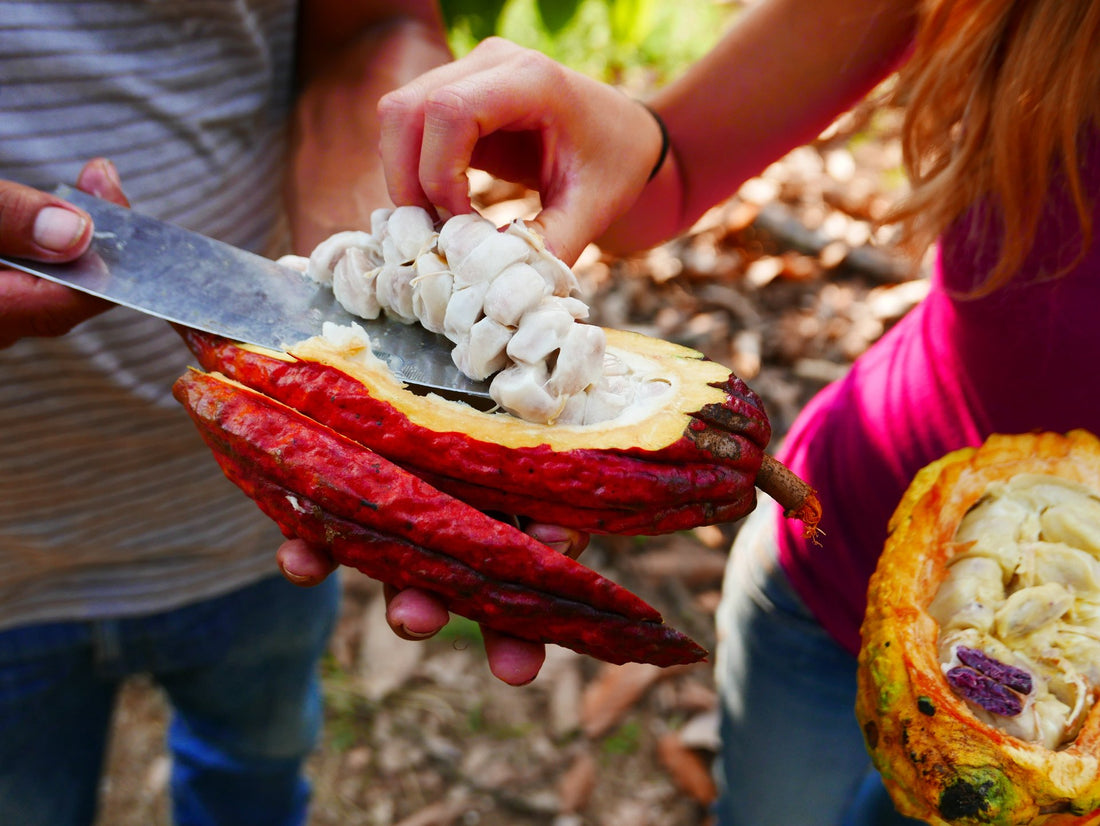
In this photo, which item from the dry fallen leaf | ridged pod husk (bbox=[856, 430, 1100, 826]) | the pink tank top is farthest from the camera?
the dry fallen leaf

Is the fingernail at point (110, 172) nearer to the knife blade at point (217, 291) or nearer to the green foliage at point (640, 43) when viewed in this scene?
the knife blade at point (217, 291)

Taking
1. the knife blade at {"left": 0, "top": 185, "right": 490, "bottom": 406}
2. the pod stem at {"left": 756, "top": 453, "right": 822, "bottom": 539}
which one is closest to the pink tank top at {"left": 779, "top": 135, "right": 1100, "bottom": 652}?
the pod stem at {"left": 756, "top": 453, "right": 822, "bottom": 539}

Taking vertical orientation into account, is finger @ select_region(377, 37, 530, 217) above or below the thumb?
above

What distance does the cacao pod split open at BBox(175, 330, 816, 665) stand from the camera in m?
0.92

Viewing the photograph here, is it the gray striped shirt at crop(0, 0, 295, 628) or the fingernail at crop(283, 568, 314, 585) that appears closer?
the fingernail at crop(283, 568, 314, 585)

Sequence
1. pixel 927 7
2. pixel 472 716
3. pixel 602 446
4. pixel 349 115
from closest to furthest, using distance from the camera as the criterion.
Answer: pixel 602 446, pixel 927 7, pixel 349 115, pixel 472 716

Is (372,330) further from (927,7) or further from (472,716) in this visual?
(472,716)

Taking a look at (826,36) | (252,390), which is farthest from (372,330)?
(826,36)

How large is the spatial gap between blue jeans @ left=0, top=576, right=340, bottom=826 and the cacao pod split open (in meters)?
0.72

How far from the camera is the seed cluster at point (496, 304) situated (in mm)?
985

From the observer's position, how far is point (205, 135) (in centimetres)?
137

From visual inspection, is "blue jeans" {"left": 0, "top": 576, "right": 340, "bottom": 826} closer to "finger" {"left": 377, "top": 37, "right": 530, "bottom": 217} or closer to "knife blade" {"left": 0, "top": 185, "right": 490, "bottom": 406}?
"knife blade" {"left": 0, "top": 185, "right": 490, "bottom": 406}

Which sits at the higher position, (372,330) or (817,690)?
(372,330)

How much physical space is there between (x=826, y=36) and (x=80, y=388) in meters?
1.23
